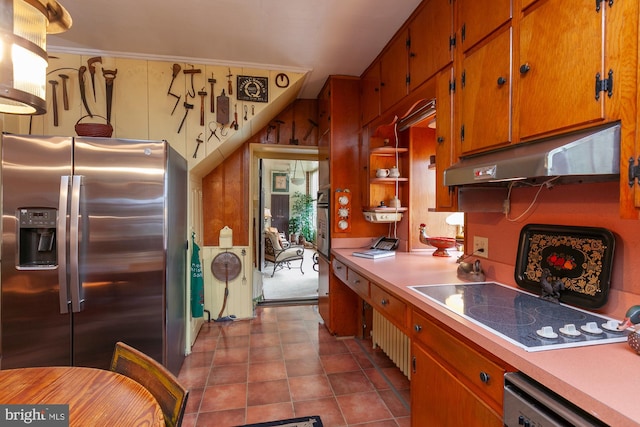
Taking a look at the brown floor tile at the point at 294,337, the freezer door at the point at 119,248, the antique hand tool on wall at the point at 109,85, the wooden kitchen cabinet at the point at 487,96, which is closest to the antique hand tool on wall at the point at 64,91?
the antique hand tool on wall at the point at 109,85

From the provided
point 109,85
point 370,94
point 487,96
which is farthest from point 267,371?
point 109,85

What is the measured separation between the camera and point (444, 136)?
1.80 meters

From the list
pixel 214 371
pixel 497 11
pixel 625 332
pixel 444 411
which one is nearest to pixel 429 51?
pixel 497 11

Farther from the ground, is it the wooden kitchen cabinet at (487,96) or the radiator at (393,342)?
the wooden kitchen cabinet at (487,96)

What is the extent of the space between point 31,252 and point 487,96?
2.74 meters

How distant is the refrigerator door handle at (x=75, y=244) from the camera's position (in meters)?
1.93

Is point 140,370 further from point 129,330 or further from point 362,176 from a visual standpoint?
point 362,176

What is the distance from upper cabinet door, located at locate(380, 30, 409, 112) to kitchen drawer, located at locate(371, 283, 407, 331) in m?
1.37

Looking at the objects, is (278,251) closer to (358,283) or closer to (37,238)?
(358,283)

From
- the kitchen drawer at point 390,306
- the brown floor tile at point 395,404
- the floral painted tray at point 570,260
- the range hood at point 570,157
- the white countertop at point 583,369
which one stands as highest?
the range hood at point 570,157

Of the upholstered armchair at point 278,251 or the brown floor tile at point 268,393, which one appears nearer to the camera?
the brown floor tile at point 268,393

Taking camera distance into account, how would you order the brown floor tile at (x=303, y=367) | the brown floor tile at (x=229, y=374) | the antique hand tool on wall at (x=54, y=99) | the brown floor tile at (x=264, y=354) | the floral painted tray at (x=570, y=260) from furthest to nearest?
1. the brown floor tile at (x=264, y=354)
2. the antique hand tool on wall at (x=54, y=99)
3. the brown floor tile at (x=303, y=367)
4. the brown floor tile at (x=229, y=374)
5. the floral painted tray at (x=570, y=260)

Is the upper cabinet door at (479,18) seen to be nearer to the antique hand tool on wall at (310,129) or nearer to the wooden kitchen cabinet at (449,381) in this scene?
the wooden kitchen cabinet at (449,381)

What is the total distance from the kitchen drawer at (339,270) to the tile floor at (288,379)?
2.31 ft
